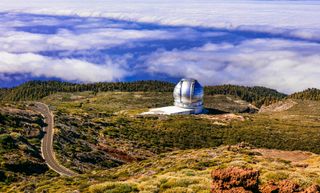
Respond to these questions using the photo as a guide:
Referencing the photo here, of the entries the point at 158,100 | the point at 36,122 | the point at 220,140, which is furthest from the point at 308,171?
the point at 158,100

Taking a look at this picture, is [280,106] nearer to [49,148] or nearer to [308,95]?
[308,95]

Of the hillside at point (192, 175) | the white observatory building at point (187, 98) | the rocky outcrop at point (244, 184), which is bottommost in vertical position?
the white observatory building at point (187, 98)

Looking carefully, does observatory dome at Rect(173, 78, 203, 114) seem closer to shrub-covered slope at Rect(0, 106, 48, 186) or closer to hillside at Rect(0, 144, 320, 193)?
shrub-covered slope at Rect(0, 106, 48, 186)

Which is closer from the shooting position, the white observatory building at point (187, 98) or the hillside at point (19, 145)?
→ the hillside at point (19, 145)

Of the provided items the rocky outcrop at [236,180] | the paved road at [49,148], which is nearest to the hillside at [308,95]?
the paved road at [49,148]

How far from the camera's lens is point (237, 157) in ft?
99.0

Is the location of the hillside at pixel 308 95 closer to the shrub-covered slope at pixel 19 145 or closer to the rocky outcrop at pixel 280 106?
the rocky outcrop at pixel 280 106

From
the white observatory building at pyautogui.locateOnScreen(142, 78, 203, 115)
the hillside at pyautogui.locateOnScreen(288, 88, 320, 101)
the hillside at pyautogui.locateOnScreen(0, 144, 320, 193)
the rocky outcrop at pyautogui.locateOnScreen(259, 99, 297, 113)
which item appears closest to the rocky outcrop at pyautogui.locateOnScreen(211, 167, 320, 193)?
the hillside at pyautogui.locateOnScreen(0, 144, 320, 193)

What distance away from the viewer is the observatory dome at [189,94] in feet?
314

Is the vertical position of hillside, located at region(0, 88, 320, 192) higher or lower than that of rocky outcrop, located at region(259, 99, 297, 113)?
higher

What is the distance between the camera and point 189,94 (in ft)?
314

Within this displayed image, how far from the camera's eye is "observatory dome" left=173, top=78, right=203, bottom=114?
95.7 m

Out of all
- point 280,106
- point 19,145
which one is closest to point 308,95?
point 280,106

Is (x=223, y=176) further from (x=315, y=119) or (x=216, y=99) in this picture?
(x=216, y=99)
